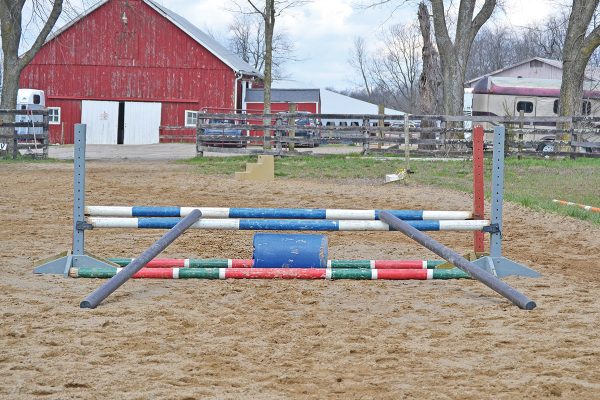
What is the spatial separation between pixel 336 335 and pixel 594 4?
91.9 ft

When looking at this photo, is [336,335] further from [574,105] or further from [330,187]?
[574,105]

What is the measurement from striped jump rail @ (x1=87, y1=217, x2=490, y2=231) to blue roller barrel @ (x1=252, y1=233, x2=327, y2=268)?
14cm

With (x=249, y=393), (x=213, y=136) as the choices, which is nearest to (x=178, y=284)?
(x=249, y=393)

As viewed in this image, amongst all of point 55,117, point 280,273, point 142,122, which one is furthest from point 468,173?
point 55,117

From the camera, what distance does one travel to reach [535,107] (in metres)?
37.7

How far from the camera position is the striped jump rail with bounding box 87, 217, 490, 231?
7.77 m

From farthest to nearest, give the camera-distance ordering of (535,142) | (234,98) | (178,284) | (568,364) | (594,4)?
(234,98)
(594,4)
(535,142)
(178,284)
(568,364)

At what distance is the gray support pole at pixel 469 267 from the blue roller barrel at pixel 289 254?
2.09 feet

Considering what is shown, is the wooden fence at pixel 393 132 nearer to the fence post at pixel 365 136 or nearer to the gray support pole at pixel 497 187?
the fence post at pixel 365 136

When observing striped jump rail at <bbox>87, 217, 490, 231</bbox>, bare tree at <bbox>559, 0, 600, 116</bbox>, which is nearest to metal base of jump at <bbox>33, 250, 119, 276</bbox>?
striped jump rail at <bbox>87, 217, 490, 231</bbox>

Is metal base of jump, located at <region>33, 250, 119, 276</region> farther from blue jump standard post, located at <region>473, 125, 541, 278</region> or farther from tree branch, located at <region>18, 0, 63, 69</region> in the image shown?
tree branch, located at <region>18, 0, 63, 69</region>

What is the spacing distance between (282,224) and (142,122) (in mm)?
38274

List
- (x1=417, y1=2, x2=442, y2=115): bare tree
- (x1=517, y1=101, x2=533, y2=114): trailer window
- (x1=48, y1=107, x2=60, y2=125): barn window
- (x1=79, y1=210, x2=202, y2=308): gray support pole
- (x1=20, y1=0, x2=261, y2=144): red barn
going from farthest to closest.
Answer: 1. (x1=48, y1=107, x2=60, y2=125): barn window
2. (x1=20, y1=0, x2=261, y2=144): red barn
3. (x1=517, y1=101, x2=533, y2=114): trailer window
4. (x1=417, y1=2, x2=442, y2=115): bare tree
5. (x1=79, y1=210, x2=202, y2=308): gray support pole

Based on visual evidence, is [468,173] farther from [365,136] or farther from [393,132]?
[365,136]
